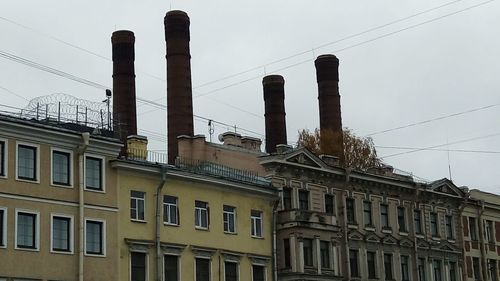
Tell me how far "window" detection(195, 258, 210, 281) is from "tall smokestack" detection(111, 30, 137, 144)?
29.1 m

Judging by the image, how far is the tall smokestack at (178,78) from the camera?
76.8 meters

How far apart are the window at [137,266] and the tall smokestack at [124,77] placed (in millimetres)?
31532

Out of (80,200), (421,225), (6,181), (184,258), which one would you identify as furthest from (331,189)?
(6,181)

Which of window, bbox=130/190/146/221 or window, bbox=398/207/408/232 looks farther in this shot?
window, bbox=398/207/408/232

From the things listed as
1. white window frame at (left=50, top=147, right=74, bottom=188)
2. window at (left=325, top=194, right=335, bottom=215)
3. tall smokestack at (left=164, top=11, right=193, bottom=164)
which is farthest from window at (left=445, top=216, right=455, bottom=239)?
white window frame at (left=50, top=147, right=74, bottom=188)

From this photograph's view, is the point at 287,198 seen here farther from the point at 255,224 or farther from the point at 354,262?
the point at 354,262

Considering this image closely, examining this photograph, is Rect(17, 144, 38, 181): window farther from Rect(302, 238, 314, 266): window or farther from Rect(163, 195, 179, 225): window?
Rect(302, 238, 314, 266): window

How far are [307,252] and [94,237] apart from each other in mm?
15183

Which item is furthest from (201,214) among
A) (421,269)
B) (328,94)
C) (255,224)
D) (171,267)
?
(328,94)

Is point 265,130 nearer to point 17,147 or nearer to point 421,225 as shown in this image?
point 421,225

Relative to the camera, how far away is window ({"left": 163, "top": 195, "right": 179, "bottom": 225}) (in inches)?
1828

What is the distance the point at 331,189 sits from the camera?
57.7m

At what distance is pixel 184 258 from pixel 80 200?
706 cm

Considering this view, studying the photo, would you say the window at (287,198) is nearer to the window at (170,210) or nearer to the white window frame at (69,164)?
the window at (170,210)
